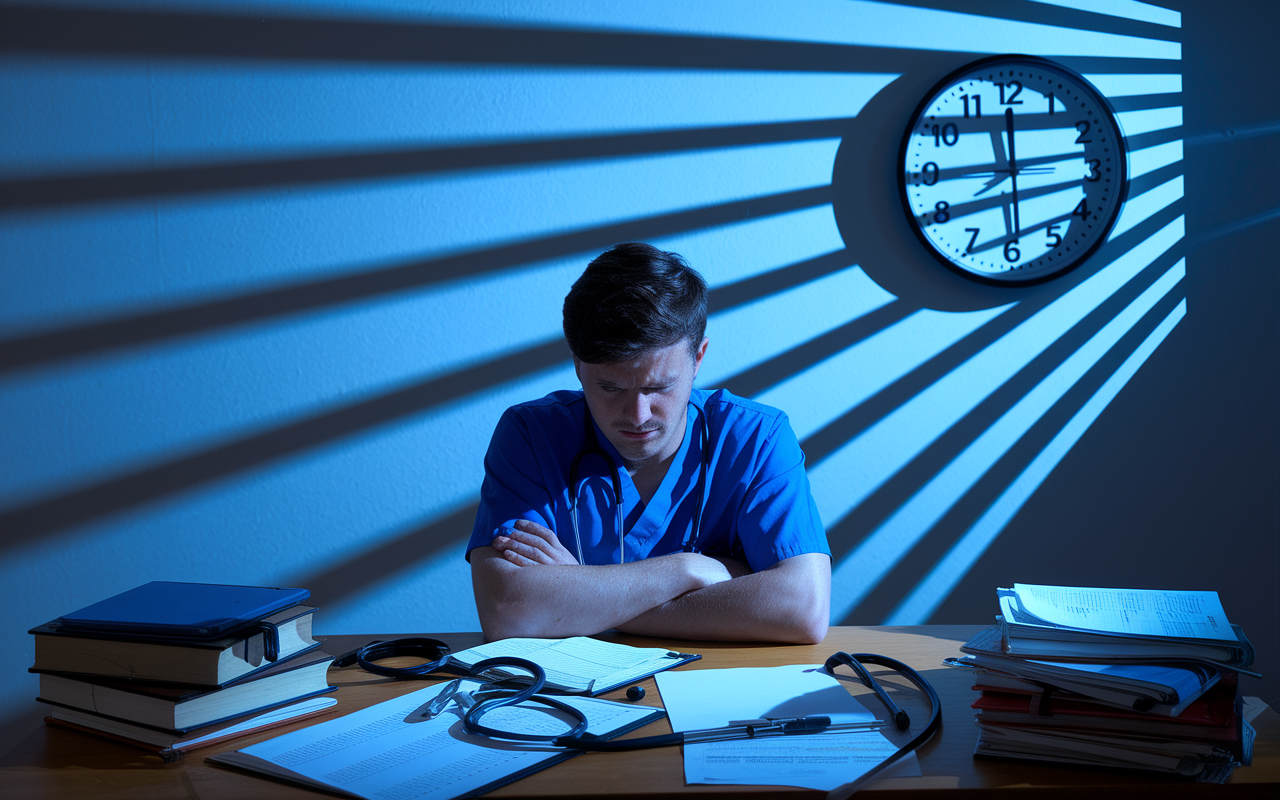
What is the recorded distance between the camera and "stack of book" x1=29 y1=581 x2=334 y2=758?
0.99 metres

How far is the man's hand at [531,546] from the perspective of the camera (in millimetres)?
1494

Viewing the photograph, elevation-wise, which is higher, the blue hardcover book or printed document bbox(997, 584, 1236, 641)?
the blue hardcover book

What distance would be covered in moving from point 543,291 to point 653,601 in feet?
3.66

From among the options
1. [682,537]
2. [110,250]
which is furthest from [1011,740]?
[110,250]

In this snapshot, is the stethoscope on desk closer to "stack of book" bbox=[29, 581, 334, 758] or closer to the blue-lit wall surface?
"stack of book" bbox=[29, 581, 334, 758]

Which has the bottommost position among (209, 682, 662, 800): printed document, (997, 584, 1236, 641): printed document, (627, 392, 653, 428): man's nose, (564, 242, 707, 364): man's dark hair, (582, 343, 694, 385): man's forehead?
(209, 682, 662, 800): printed document

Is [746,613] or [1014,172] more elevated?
[1014,172]

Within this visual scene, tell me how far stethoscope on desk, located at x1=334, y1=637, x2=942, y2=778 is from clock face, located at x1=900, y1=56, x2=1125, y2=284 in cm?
148

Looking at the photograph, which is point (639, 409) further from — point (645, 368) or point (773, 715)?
point (773, 715)

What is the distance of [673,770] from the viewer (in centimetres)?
90

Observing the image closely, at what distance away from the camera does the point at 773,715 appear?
1.03 metres

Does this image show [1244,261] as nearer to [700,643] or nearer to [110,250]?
[700,643]

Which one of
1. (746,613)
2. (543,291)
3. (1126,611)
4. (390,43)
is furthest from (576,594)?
(390,43)

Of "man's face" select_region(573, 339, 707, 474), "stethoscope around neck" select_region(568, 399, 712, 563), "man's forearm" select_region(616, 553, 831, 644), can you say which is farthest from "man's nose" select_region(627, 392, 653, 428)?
"man's forearm" select_region(616, 553, 831, 644)
